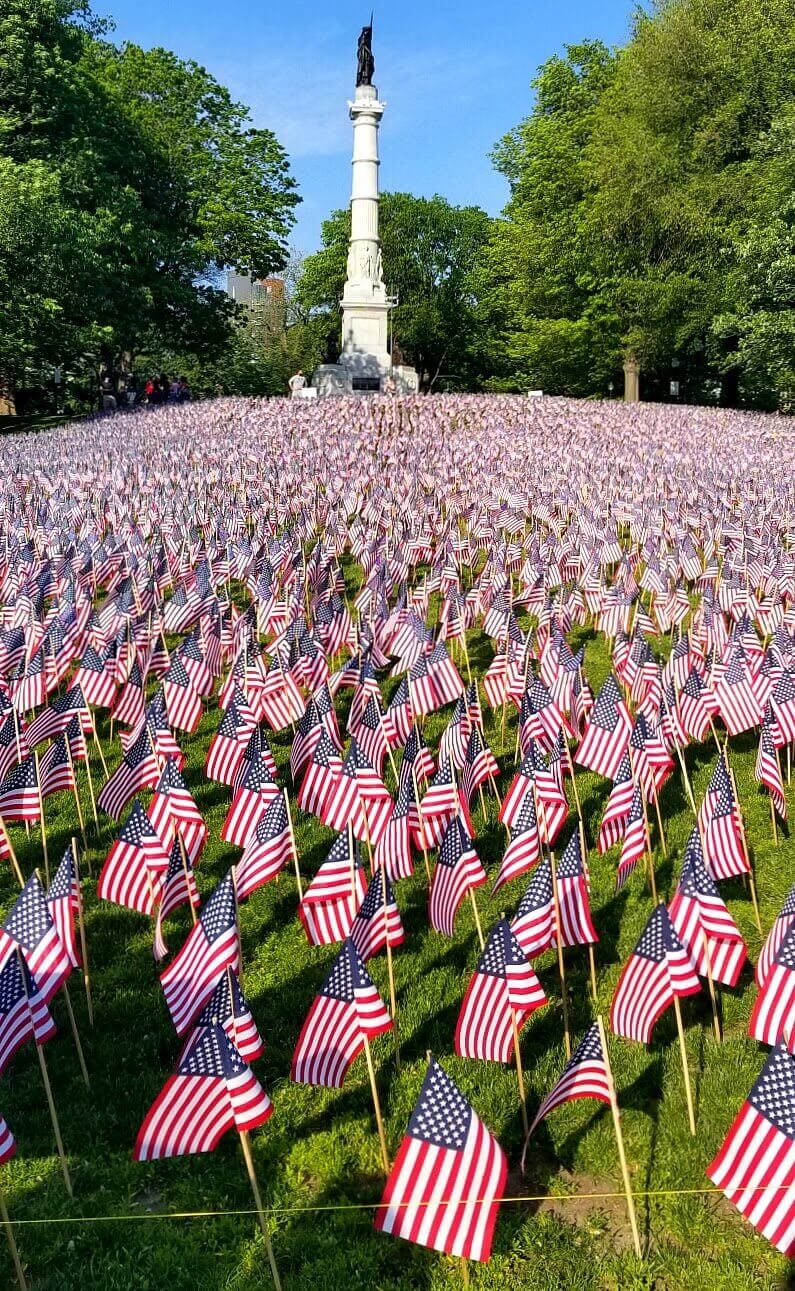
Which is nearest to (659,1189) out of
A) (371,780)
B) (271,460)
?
(371,780)

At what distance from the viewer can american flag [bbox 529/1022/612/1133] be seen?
13.6 feet

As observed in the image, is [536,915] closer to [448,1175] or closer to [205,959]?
[205,959]

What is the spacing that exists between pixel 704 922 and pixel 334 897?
2145mm

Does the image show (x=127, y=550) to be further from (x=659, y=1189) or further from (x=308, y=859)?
(x=659, y=1189)

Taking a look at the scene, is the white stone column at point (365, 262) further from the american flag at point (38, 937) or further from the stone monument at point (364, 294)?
the american flag at point (38, 937)

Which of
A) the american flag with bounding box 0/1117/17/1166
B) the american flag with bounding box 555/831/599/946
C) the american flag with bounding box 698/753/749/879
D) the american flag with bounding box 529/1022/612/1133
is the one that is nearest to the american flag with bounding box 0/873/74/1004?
the american flag with bounding box 0/1117/17/1166

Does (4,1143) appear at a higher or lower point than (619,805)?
lower

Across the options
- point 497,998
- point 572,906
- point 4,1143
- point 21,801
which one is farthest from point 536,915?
point 21,801

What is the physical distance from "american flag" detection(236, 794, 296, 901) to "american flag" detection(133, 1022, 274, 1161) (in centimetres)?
210

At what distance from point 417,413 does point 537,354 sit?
18269 mm

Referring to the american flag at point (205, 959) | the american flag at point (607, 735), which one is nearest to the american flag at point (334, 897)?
the american flag at point (205, 959)

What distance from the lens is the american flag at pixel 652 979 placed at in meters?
4.95

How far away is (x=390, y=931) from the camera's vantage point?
5.54 meters

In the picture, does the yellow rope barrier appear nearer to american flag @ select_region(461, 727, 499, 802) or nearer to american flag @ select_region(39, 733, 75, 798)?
american flag @ select_region(461, 727, 499, 802)
